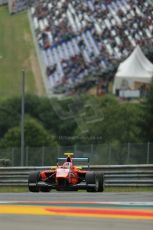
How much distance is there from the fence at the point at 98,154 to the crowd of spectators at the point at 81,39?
3128cm

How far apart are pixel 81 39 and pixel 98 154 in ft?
169

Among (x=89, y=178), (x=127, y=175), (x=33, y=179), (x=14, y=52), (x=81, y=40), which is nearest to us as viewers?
(x=89, y=178)

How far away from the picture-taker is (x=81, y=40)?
8138 centimetres

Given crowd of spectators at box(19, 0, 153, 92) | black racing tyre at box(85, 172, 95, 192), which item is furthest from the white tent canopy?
black racing tyre at box(85, 172, 95, 192)

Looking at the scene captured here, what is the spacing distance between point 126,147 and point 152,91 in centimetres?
2167

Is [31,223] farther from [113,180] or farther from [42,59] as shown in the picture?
[42,59]

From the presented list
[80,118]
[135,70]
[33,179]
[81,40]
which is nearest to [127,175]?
[33,179]

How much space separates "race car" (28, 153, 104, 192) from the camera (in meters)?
16.6

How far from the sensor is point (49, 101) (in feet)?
251

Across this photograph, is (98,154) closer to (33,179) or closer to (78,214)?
(33,179)

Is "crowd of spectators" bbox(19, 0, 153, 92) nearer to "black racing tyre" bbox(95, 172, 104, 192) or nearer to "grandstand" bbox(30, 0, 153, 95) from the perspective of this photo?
"grandstand" bbox(30, 0, 153, 95)

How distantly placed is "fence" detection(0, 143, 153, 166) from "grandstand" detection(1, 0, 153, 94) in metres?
31.4

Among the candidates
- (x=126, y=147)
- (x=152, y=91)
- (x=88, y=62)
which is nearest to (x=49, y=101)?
(x=88, y=62)

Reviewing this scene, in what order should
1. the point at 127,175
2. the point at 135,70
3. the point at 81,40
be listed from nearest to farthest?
the point at 127,175 → the point at 135,70 → the point at 81,40
